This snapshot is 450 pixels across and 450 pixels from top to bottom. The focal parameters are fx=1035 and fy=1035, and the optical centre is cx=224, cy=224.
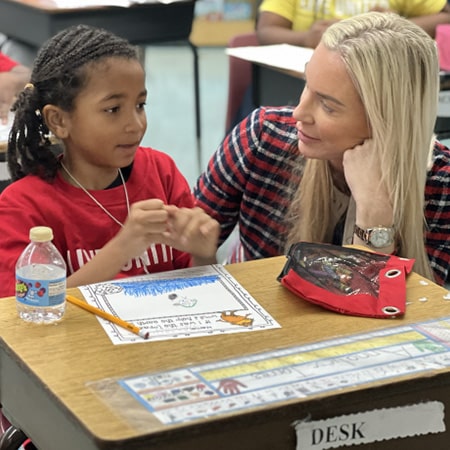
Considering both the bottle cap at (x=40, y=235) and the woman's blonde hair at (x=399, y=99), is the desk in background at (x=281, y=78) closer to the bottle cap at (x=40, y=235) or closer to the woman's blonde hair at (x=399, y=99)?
the woman's blonde hair at (x=399, y=99)

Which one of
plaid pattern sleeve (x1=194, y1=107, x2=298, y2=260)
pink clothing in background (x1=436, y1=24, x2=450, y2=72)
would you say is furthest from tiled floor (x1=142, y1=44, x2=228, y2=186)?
plaid pattern sleeve (x1=194, y1=107, x2=298, y2=260)

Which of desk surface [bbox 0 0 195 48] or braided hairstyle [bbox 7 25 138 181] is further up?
braided hairstyle [bbox 7 25 138 181]

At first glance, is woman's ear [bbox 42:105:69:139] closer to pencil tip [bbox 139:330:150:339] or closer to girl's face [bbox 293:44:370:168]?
girl's face [bbox 293:44:370:168]

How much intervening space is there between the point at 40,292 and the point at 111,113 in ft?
1.67

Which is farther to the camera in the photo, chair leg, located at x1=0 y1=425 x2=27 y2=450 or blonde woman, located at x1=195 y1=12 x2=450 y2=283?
blonde woman, located at x1=195 y1=12 x2=450 y2=283

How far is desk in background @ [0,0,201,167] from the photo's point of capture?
14.7ft

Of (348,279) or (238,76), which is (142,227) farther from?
(238,76)

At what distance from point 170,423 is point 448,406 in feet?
1.32

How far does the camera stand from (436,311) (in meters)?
1.57

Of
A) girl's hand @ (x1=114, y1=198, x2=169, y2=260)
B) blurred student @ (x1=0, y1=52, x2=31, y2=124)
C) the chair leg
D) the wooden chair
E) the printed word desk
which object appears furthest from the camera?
the wooden chair

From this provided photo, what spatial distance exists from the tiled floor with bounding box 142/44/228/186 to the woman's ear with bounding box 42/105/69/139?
2808mm

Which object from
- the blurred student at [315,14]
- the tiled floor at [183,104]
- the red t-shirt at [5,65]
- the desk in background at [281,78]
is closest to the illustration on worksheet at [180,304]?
the red t-shirt at [5,65]

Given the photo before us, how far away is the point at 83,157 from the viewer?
193 centimetres

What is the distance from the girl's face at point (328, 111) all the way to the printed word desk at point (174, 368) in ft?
1.39
